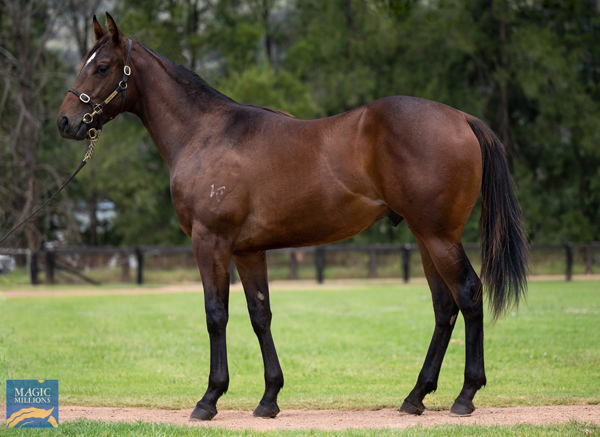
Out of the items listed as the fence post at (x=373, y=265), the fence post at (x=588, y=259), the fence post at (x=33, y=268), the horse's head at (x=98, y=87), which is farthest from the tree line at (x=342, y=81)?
the horse's head at (x=98, y=87)

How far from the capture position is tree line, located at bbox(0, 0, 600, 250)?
28406 mm

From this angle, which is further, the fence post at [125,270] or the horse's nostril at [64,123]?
the fence post at [125,270]

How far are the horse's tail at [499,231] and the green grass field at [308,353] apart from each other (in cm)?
120

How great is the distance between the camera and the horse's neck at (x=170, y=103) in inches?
235

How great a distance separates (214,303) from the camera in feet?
18.4

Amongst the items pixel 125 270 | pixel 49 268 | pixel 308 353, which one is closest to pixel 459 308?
pixel 308 353

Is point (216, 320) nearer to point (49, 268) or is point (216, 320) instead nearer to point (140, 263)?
point (140, 263)

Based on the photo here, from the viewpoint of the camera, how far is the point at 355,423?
210 inches

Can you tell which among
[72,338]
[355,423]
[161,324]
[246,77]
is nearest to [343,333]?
[161,324]

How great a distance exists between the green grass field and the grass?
0.20m

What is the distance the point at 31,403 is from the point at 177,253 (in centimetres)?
1942

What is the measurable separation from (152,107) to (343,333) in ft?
21.6

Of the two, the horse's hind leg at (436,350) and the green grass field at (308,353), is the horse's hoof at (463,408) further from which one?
the green grass field at (308,353)

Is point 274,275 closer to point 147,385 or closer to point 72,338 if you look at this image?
point 72,338
